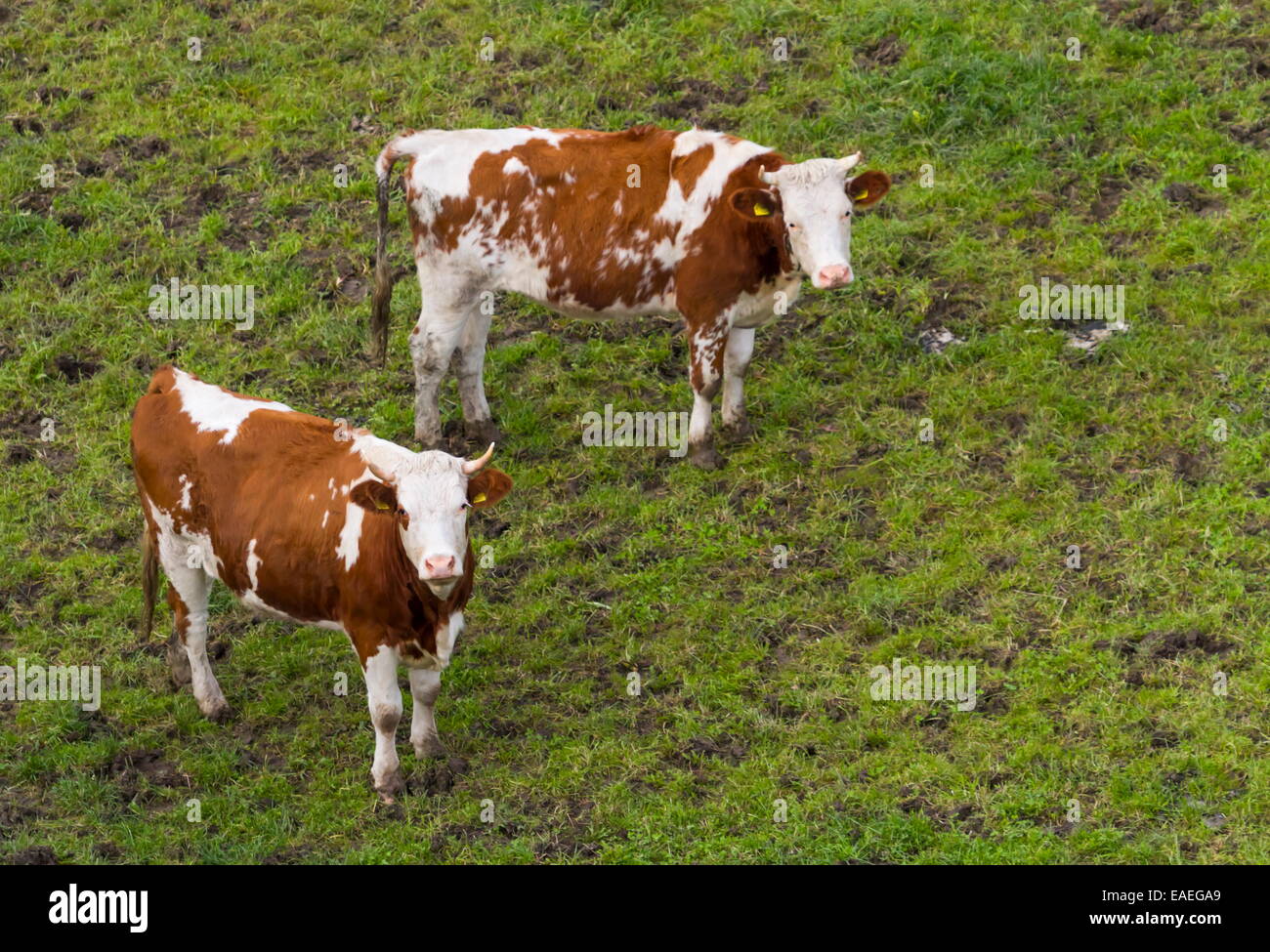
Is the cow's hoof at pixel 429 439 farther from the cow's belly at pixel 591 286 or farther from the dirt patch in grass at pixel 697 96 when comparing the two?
the dirt patch in grass at pixel 697 96

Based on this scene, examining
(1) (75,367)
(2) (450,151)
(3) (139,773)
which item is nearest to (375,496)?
(3) (139,773)

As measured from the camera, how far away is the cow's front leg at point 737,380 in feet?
44.4

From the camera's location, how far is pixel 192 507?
11.0 meters

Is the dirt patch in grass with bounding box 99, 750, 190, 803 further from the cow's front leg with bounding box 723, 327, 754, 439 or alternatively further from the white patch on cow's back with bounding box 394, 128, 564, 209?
the cow's front leg with bounding box 723, 327, 754, 439

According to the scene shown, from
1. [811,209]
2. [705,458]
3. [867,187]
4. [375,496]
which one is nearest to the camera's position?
[375,496]

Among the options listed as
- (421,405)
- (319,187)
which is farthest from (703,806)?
(319,187)

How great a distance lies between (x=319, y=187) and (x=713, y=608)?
20.7 feet

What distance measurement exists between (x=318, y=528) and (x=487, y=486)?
104 cm

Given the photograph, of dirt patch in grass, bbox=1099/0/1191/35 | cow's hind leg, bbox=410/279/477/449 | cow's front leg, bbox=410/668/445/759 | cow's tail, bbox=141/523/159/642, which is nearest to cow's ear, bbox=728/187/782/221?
cow's hind leg, bbox=410/279/477/449

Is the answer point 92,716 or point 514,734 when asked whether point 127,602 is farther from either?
point 514,734

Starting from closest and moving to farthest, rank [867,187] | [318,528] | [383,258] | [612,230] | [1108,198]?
1. [318,528]
2. [867,187]
3. [612,230]
4. [383,258]
5. [1108,198]

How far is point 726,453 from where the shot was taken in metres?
13.6

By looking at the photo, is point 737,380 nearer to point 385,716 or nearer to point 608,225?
point 608,225

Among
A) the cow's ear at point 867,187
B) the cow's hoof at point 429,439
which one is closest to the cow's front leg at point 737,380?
the cow's ear at point 867,187
